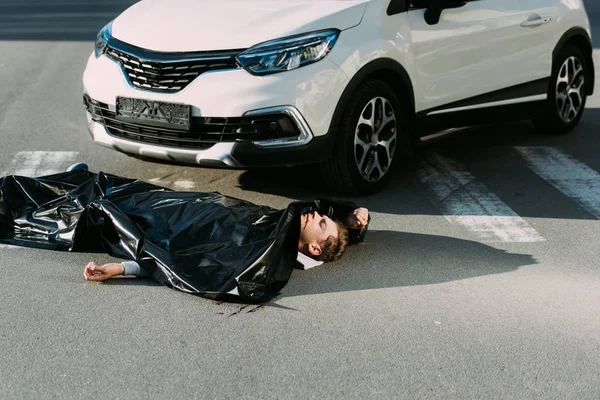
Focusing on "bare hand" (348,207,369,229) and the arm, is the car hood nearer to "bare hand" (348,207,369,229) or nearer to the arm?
"bare hand" (348,207,369,229)

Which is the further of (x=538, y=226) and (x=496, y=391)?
(x=538, y=226)

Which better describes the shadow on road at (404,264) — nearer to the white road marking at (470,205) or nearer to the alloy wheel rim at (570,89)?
the white road marking at (470,205)

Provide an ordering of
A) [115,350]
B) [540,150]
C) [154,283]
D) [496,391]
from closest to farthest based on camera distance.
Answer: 1. [496,391]
2. [115,350]
3. [154,283]
4. [540,150]

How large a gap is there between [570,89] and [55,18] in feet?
35.1

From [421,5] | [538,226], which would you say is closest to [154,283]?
[538,226]

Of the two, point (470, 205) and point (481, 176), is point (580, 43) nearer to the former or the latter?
point (481, 176)

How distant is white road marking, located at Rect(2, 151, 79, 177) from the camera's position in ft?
25.2

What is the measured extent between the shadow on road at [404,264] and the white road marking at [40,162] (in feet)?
9.15

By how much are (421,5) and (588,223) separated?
193 cm

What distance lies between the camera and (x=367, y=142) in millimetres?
7000

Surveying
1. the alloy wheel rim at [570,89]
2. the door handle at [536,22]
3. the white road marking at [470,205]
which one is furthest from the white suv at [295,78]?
the alloy wheel rim at [570,89]

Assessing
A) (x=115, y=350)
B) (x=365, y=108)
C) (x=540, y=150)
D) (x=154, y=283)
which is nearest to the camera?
(x=115, y=350)

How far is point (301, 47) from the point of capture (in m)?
6.43

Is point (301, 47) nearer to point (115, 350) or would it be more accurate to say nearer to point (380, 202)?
point (380, 202)
